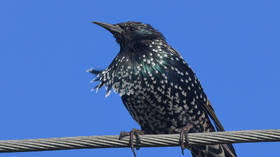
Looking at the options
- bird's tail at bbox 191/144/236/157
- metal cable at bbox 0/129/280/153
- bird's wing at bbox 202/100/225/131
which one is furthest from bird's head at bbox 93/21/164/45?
metal cable at bbox 0/129/280/153

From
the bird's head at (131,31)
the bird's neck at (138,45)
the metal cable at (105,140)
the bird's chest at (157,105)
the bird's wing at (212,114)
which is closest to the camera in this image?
the metal cable at (105,140)

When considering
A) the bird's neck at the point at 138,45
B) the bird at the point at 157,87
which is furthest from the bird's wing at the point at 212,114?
the bird's neck at the point at 138,45

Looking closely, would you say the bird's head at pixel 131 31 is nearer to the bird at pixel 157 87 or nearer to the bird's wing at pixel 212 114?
the bird at pixel 157 87

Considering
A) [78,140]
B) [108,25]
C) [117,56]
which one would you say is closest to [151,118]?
[117,56]

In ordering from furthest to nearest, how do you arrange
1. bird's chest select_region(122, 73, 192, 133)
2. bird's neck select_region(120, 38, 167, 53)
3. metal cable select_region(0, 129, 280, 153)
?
bird's neck select_region(120, 38, 167, 53) < bird's chest select_region(122, 73, 192, 133) < metal cable select_region(0, 129, 280, 153)

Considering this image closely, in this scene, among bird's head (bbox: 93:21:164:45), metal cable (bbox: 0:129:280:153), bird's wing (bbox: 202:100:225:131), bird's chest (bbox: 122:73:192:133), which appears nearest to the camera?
metal cable (bbox: 0:129:280:153)

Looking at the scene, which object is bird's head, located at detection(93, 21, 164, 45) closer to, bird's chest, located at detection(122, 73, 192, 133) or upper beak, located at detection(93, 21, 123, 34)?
upper beak, located at detection(93, 21, 123, 34)

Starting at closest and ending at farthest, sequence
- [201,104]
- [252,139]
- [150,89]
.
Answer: [252,139], [150,89], [201,104]

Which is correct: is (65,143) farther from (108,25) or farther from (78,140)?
(108,25)

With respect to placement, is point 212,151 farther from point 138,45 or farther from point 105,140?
point 105,140
